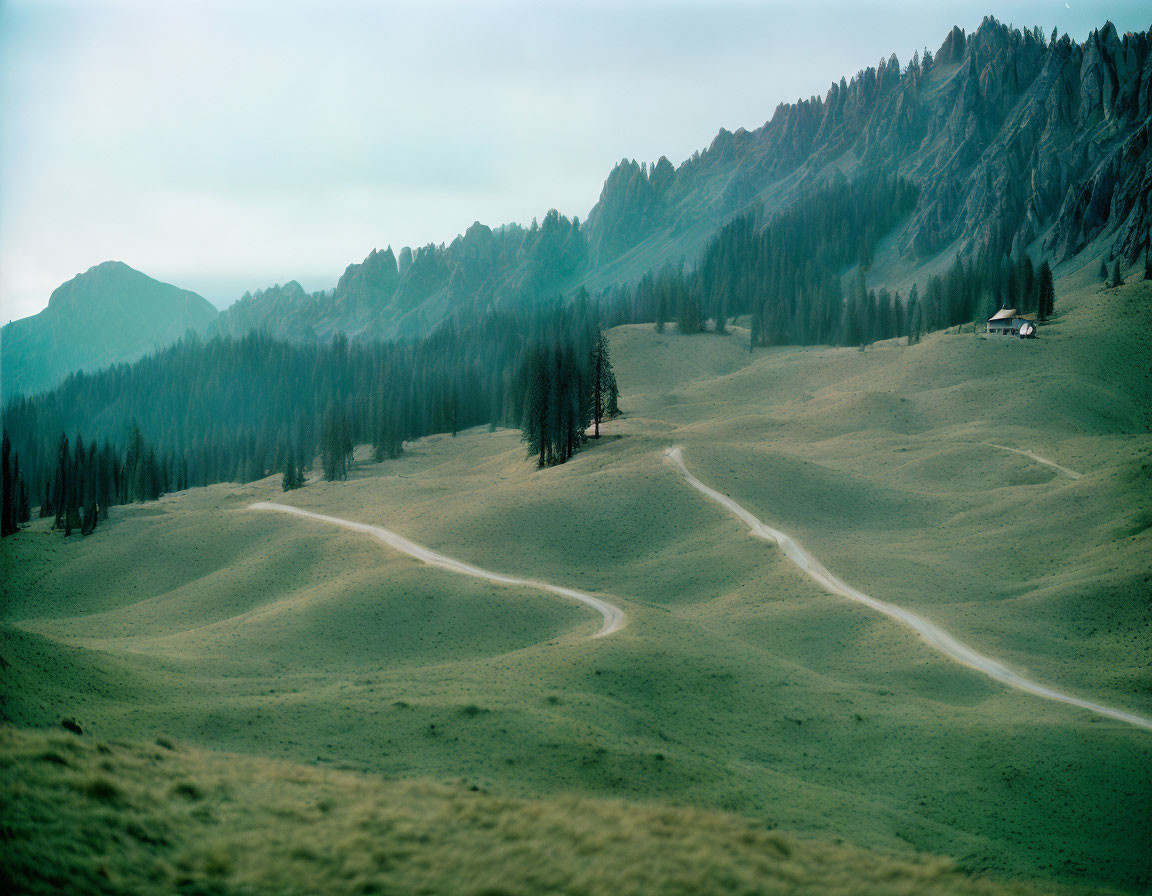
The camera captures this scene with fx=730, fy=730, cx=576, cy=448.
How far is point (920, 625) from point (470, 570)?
103ft

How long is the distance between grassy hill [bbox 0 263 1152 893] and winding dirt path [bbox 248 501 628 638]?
1460 millimetres

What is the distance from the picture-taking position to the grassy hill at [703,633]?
2452cm

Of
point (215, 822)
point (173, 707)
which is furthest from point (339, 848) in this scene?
point (173, 707)

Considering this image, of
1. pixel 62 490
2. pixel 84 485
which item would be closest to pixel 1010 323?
pixel 84 485

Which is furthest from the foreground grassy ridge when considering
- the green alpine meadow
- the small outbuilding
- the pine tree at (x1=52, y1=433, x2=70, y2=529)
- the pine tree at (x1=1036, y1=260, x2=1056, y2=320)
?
the pine tree at (x1=1036, y1=260, x2=1056, y2=320)

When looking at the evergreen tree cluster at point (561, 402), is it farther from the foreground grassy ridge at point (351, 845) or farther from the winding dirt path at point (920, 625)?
the foreground grassy ridge at point (351, 845)

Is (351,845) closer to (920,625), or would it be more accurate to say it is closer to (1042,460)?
(920,625)

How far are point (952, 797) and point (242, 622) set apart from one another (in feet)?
A: 137

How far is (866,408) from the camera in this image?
105m

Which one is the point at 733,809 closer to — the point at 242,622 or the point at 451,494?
the point at 242,622

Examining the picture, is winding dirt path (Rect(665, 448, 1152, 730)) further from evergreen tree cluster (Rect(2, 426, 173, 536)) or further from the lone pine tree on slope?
evergreen tree cluster (Rect(2, 426, 173, 536))

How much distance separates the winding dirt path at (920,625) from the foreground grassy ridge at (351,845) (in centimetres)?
2461

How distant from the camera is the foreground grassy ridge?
11789mm

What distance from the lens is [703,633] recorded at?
1578 inches
